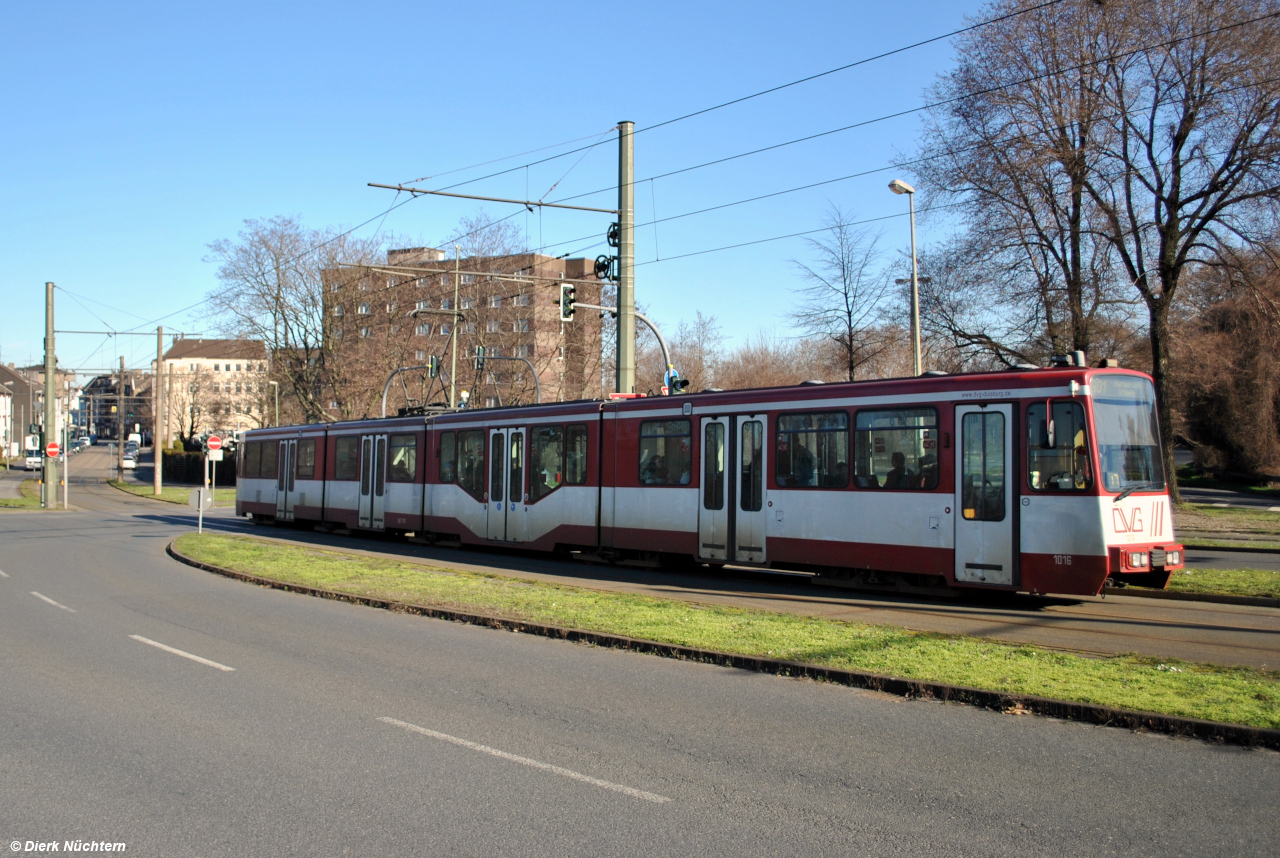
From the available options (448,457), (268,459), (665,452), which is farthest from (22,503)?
(665,452)

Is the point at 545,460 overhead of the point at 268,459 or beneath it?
beneath

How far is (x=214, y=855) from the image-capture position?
4844 mm

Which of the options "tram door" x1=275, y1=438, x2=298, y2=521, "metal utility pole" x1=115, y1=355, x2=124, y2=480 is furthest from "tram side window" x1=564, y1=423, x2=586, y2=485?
"metal utility pole" x1=115, y1=355, x2=124, y2=480

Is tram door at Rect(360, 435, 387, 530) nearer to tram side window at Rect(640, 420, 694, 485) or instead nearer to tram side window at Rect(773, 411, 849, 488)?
tram side window at Rect(640, 420, 694, 485)

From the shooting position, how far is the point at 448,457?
79.3ft

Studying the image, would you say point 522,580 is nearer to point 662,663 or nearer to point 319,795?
point 662,663

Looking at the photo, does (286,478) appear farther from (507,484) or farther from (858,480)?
(858,480)

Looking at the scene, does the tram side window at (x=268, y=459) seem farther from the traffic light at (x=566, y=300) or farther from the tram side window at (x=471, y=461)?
the traffic light at (x=566, y=300)

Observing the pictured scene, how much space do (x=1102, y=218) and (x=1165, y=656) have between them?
75.3ft

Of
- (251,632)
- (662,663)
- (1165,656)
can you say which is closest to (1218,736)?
(1165,656)

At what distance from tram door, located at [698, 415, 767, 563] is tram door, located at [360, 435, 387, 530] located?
11767mm

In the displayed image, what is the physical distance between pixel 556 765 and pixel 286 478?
27.4 m

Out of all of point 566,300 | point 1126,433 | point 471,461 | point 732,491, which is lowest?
point 732,491

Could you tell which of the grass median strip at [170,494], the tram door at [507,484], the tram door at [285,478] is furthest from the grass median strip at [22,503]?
the tram door at [507,484]
